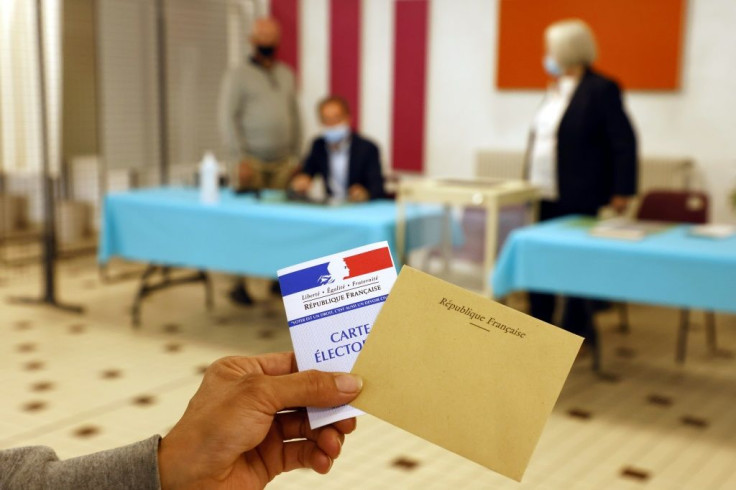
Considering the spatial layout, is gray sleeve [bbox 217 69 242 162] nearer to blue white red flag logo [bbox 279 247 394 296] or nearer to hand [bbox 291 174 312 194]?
hand [bbox 291 174 312 194]

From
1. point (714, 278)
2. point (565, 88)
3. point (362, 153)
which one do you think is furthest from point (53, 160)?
point (714, 278)

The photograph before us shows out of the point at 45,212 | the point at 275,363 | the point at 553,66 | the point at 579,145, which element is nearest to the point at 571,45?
the point at 553,66

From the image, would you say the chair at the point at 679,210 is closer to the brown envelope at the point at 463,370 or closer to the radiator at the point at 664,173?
the radiator at the point at 664,173

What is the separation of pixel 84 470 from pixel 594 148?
442cm

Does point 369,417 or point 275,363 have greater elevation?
point 275,363

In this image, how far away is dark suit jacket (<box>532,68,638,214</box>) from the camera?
4.90m

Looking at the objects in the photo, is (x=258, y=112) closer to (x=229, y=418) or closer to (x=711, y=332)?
(x=711, y=332)

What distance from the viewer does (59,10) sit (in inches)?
295

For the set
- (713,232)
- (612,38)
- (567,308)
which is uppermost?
(612,38)

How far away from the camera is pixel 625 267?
384cm

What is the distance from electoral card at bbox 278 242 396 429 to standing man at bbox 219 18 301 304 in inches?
208

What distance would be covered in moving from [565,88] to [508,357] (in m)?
4.41

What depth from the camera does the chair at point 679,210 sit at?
509cm

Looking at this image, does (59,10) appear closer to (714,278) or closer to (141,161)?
(141,161)
